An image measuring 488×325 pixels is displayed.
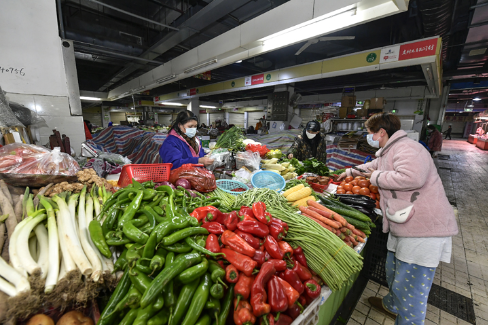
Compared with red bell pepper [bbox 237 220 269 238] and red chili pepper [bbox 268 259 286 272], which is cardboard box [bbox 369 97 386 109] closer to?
red bell pepper [bbox 237 220 269 238]

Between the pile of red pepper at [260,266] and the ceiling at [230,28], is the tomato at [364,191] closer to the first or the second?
the pile of red pepper at [260,266]

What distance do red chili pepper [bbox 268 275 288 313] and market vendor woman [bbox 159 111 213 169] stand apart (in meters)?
2.24

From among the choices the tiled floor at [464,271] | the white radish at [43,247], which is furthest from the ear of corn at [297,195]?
the white radish at [43,247]

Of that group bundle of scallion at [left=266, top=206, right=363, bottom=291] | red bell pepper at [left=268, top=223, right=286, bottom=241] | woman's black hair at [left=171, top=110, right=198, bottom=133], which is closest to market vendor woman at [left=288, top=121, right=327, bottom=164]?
woman's black hair at [left=171, top=110, right=198, bottom=133]

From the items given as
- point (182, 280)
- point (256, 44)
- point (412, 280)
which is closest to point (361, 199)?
point (412, 280)

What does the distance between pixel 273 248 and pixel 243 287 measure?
0.35 metres

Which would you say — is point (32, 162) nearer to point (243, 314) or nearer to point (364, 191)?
point (243, 314)

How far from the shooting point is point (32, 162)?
2.28 metres

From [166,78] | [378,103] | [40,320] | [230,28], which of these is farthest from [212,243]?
[378,103]

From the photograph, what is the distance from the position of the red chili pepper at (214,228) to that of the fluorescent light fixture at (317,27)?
11.8 ft

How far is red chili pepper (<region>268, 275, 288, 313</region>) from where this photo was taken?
3.78 feet

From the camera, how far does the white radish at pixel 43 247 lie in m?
1.08

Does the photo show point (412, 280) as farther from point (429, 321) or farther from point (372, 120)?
point (372, 120)

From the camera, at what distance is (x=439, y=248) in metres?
2.14
